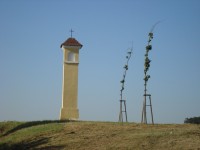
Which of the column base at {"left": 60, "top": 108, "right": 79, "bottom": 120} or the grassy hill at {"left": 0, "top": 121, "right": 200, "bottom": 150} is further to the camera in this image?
the column base at {"left": 60, "top": 108, "right": 79, "bottom": 120}

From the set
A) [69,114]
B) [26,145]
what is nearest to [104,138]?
[26,145]

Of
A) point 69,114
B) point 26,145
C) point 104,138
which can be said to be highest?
point 69,114

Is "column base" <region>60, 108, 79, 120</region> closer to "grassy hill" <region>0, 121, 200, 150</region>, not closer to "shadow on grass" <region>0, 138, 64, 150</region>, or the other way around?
"grassy hill" <region>0, 121, 200, 150</region>

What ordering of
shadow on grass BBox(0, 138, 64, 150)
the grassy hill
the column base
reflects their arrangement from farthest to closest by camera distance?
the column base < shadow on grass BBox(0, 138, 64, 150) < the grassy hill

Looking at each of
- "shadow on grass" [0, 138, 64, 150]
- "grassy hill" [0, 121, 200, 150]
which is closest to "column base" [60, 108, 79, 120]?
"grassy hill" [0, 121, 200, 150]

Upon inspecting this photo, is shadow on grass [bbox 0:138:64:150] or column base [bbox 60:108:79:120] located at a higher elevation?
column base [bbox 60:108:79:120]

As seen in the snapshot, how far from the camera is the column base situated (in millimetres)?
27969

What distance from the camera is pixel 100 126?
20.0m

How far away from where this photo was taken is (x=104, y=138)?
16.8 metres

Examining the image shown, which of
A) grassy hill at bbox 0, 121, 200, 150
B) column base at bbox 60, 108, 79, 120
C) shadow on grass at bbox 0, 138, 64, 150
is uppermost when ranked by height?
column base at bbox 60, 108, 79, 120

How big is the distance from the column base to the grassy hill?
6392mm

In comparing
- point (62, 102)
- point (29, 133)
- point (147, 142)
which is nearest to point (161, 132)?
point (147, 142)

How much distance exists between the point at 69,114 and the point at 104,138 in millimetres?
11430

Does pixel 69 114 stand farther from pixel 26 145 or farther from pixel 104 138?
pixel 104 138
